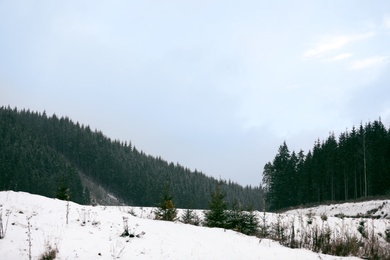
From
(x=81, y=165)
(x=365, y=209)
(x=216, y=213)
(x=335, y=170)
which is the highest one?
(x=81, y=165)

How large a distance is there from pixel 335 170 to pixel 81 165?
101880 millimetres

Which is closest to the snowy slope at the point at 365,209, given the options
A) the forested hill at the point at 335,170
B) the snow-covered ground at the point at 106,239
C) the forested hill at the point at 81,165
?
the forested hill at the point at 335,170

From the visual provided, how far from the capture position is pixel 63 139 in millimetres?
137750

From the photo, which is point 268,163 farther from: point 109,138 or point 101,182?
point 109,138

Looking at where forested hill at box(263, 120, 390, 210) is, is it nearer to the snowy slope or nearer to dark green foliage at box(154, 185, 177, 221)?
the snowy slope

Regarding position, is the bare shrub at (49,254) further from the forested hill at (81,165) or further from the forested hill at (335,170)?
the forested hill at (81,165)

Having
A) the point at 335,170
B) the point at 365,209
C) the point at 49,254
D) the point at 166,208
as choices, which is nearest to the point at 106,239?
the point at 49,254

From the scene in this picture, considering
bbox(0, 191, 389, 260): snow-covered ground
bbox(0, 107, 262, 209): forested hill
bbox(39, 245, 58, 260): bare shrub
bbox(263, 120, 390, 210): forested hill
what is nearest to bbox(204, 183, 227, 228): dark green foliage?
bbox(0, 191, 389, 260): snow-covered ground

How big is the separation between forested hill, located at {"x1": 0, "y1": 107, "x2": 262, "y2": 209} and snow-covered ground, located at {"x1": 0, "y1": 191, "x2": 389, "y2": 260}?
266 feet

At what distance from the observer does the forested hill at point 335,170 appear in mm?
49781

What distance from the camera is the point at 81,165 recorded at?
429ft

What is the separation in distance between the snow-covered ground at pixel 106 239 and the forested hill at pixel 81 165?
266ft

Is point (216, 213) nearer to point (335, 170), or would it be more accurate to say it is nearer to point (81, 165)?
point (335, 170)

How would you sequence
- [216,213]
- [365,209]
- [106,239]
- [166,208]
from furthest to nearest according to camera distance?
[365,209] < [166,208] < [216,213] < [106,239]
